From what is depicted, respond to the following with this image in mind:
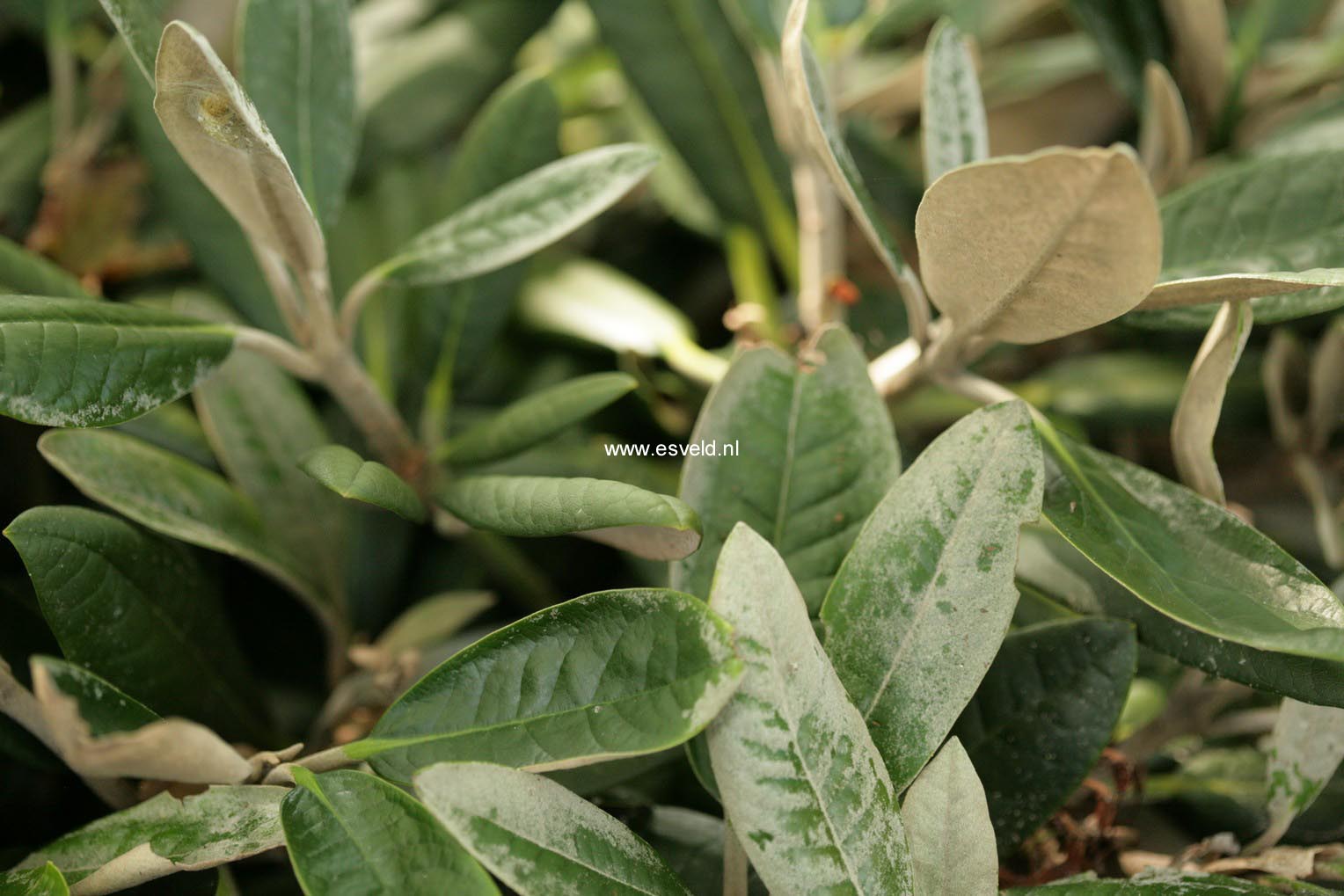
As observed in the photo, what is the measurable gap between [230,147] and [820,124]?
0.30m

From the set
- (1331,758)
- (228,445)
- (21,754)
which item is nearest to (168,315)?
(228,445)

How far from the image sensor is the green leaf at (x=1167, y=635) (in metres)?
0.48

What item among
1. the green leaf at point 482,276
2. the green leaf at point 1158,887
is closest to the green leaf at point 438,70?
the green leaf at point 482,276

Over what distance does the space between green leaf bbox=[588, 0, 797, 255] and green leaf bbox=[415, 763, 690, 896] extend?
58 cm

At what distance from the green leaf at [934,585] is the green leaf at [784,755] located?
5cm

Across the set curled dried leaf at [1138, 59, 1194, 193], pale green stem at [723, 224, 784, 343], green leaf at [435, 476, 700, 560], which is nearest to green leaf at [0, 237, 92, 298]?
green leaf at [435, 476, 700, 560]

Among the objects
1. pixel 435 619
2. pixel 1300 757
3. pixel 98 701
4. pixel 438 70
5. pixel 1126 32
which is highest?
pixel 438 70

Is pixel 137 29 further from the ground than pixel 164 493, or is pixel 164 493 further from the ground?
pixel 137 29

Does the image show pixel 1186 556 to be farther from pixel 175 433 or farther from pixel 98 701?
pixel 175 433

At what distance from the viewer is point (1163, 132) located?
0.75 metres

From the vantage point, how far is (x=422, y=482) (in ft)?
2.30

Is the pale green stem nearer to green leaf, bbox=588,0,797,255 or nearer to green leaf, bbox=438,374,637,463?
green leaf, bbox=588,0,797,255

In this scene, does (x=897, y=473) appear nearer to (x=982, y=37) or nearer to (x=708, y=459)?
(x=708, y=459)

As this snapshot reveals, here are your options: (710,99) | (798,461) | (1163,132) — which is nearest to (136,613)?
(798,461)
